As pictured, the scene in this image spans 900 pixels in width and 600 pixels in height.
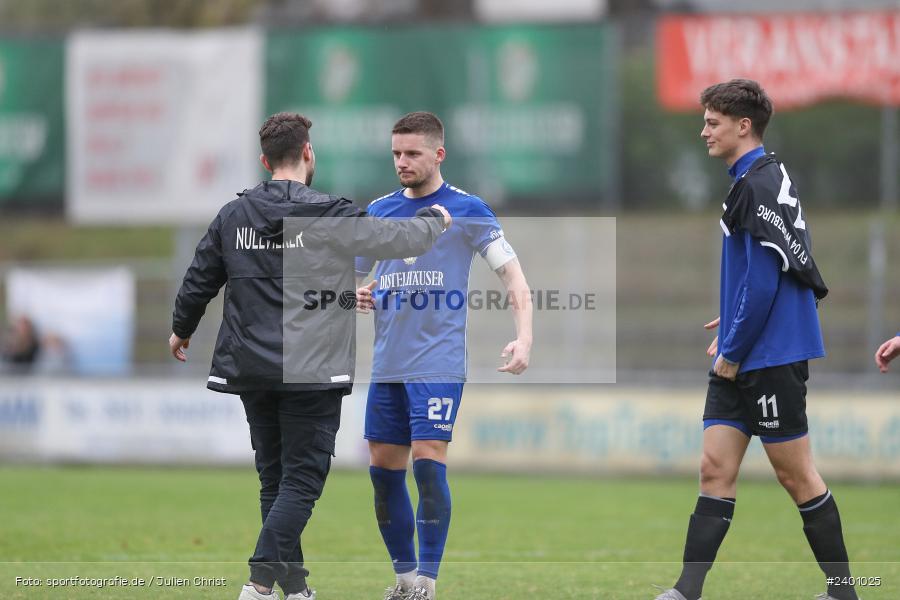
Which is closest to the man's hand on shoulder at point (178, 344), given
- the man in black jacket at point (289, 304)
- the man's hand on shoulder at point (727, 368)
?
the man in black jacket at point (289, 304)

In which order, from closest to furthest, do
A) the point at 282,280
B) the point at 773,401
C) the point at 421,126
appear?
the point at 773,401 < the point at 282,280 < the point at 421,126

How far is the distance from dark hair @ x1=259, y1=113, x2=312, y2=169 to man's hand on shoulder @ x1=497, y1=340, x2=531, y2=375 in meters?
1.44

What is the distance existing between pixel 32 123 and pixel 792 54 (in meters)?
13.3

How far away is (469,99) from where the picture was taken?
2125 centimetres

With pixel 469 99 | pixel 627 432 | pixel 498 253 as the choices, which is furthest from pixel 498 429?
pixel 498 253

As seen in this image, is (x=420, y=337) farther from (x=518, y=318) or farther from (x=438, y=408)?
(x=518, y=318)

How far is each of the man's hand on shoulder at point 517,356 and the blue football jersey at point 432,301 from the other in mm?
420

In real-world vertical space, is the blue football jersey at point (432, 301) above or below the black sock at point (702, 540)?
above

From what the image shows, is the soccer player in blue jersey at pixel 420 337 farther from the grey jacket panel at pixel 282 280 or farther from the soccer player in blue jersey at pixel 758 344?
the soccer player in blue jersey at pixel 758 344

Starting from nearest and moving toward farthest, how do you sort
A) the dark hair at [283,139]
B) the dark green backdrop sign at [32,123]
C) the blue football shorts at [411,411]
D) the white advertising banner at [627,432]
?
the dark hair at [283,139]
the blue football shorts at [411,411]
the white advertising banner at [627,432]
the dark green backdrop sign at [32,123]

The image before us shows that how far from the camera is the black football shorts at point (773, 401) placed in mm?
6125

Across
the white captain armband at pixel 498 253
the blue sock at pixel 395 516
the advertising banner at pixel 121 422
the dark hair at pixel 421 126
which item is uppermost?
the dark hair at pixel 421 126

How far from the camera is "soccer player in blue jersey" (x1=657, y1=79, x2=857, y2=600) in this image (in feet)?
19.9

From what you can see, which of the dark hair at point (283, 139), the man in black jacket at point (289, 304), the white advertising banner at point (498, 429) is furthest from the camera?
the white advertising banner at point (498, 429)
